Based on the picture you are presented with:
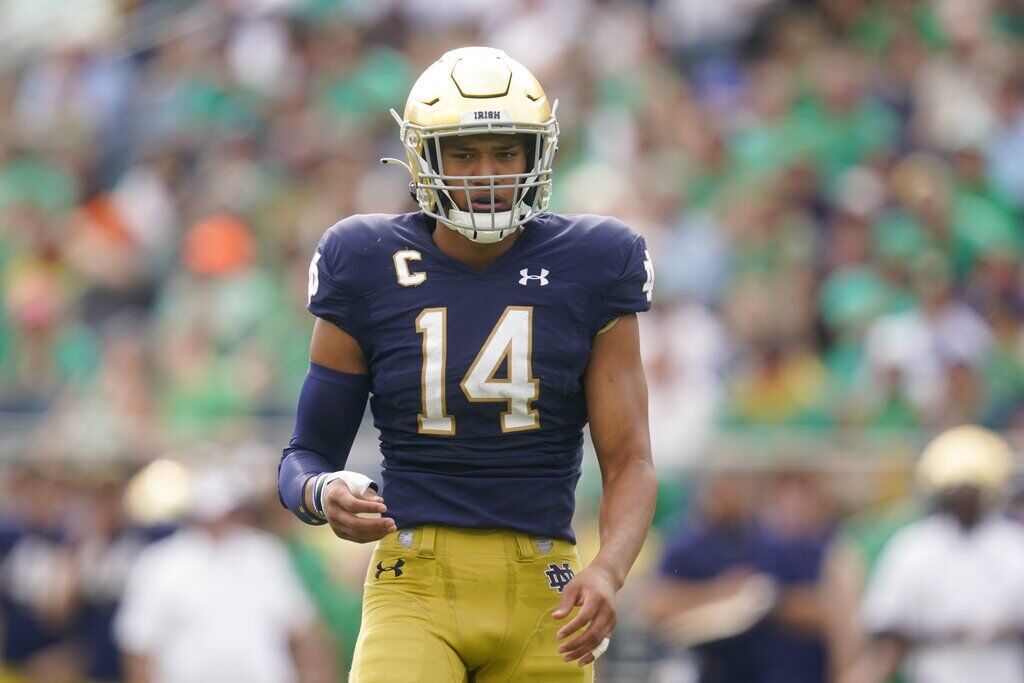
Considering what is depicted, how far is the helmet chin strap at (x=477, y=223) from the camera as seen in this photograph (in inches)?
154

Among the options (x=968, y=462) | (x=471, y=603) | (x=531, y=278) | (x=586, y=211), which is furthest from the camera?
(x=586, y=211)

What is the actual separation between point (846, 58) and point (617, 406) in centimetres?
759

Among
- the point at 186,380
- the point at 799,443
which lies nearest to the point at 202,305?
the point at 186,380

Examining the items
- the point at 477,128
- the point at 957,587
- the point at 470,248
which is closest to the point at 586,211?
the point at 957,587

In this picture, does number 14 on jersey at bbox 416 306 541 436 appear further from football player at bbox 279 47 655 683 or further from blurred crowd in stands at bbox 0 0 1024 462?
blurred crowd in stands at bbox 0 0 1024 462

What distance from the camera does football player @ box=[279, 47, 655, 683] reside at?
12.8 feet

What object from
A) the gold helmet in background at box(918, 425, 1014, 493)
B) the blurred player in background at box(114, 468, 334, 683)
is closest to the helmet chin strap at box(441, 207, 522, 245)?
the gold helmet in background at box(918, 425, 1014, 493)

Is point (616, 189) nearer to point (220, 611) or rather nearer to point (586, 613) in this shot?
point (220, 611)

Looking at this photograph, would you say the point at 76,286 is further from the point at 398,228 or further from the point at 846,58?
the point at 398,228

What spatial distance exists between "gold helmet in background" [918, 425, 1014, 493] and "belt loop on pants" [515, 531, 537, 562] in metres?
4.15

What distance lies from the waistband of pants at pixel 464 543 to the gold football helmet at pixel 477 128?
676 millimetres

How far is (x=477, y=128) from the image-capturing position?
393 centimetres

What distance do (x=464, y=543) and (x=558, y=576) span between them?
0.77 feet

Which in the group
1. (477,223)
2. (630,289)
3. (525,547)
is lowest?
(525,547)
